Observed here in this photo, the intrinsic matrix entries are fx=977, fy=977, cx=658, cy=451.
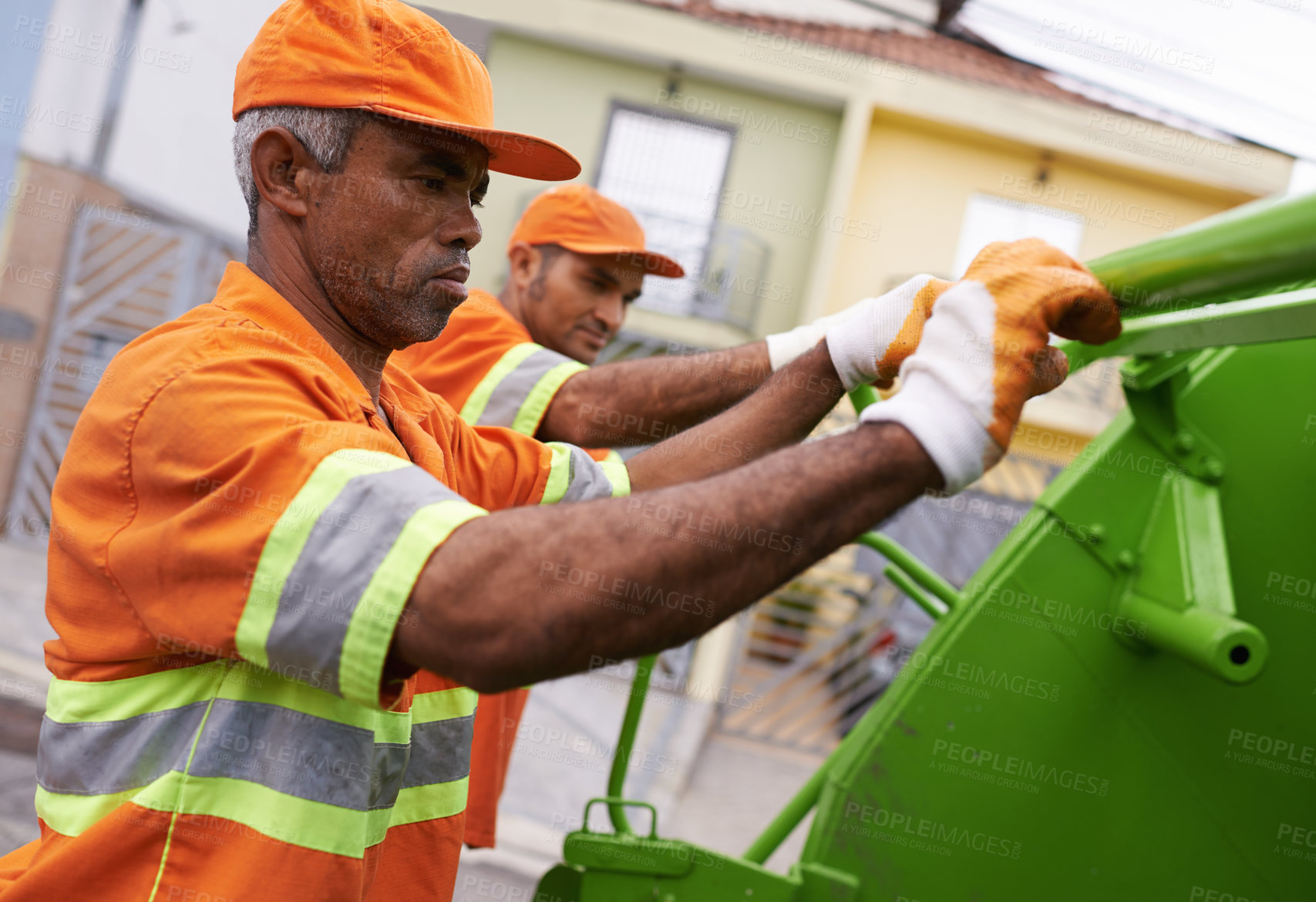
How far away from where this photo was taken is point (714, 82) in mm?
10914

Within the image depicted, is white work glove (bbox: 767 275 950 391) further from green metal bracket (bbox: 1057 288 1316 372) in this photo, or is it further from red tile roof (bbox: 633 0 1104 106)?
red tile roof (bbox: 633 0 1104 106)

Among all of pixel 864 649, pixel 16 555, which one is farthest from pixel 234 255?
pixel 864 649

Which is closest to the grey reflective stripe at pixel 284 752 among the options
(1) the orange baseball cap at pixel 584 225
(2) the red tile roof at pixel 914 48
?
(1) the orange baseball cap at pixel 584 225

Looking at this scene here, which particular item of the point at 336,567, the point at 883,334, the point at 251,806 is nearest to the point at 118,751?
the point at 251,806

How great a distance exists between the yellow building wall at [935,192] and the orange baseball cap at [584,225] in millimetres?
8527

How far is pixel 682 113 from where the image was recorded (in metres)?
10.9

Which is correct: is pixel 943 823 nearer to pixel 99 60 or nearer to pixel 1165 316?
pixel 1165 316

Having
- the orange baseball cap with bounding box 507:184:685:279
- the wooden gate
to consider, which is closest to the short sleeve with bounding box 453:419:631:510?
the orange baseball cap with bounding box 507:184:685:279

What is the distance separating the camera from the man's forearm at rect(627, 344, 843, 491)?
5.66 ft

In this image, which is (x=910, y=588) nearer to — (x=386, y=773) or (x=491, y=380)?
(x=491, y=380)

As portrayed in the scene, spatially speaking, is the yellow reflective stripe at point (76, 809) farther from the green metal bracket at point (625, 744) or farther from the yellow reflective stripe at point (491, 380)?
the yellow reflective stripe at point (491, 380)

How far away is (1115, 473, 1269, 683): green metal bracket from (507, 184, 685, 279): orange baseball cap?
1.59 metres

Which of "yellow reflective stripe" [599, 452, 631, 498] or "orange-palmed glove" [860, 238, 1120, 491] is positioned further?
"yellow reflective stripe" [599, 452, 631, 498]

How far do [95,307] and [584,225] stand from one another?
8.43 m
